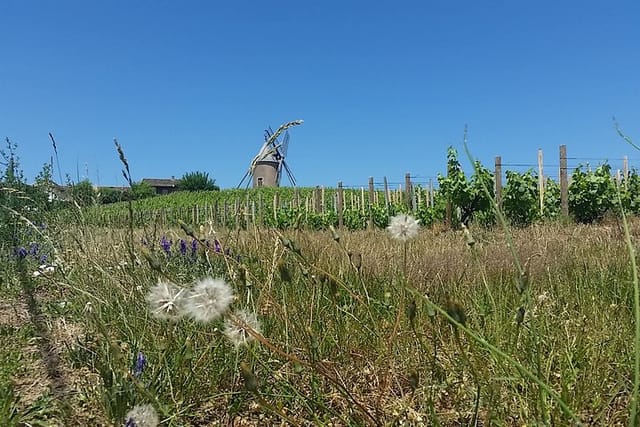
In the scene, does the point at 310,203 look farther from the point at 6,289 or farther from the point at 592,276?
the point at 592,276

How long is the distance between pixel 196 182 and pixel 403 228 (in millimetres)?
67930

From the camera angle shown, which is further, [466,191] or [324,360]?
[466,191]

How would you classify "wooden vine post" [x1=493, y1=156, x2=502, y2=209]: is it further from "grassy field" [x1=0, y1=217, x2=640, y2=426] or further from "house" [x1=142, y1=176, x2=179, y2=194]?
Answer: "house" [x1=142, y1=176, x2=179, y2=194]

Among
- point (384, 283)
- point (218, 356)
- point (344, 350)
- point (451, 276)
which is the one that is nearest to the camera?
point (218, 356)

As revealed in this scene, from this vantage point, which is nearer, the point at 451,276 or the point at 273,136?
the point at 273,136

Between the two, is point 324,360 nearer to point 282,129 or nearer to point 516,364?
point 282,129

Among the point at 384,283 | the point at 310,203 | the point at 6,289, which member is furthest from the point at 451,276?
the point at 310,203

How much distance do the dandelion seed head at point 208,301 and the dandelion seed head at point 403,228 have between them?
52cm

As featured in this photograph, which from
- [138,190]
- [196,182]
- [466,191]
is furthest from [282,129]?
[196,182]

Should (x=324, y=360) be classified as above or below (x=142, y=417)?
below

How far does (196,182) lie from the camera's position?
2633 inches

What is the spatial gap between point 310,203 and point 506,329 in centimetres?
1816

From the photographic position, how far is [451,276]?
2.89 metres

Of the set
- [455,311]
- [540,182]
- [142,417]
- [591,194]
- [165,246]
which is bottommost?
[142,417]
